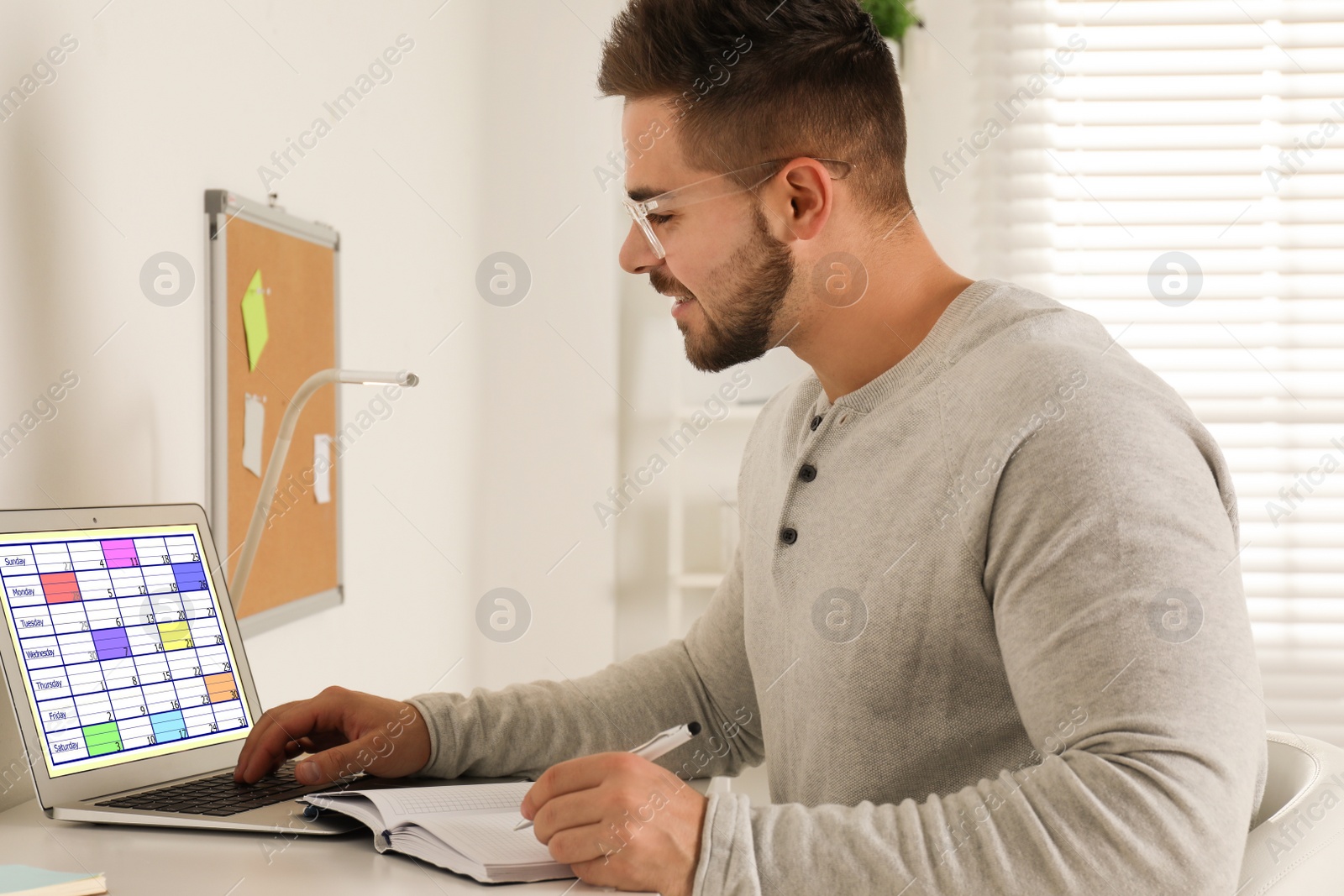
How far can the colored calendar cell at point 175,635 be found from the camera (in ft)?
3.46

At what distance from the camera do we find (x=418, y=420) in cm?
225

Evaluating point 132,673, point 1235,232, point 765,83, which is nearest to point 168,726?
point 132,673

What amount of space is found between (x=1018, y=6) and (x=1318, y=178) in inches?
31.7

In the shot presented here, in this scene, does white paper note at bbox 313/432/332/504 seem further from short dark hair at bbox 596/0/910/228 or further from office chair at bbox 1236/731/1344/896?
office chair at bbox 1236/731/1344/896

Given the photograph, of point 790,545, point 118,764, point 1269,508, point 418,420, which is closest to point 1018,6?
point 1269,508

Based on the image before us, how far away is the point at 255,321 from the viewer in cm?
152

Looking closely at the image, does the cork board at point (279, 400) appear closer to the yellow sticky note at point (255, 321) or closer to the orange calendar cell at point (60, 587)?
the yellow sticky note at point (255, 321)

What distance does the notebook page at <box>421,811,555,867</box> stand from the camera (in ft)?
2.52

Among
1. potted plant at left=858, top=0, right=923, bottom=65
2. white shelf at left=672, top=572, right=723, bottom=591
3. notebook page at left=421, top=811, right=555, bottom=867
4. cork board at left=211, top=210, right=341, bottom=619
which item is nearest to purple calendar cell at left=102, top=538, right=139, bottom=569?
cork board at left=211, top=210, right=341, bottom=619

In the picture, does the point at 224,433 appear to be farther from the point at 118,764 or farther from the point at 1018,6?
the point at 1018,6

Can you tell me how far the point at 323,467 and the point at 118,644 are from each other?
0.80 meters

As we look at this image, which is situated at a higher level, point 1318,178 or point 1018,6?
point 1018,6

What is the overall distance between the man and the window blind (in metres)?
1.64

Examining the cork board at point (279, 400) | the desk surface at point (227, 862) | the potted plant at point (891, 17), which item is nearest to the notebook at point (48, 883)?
the desk surface at point (227, 862)
